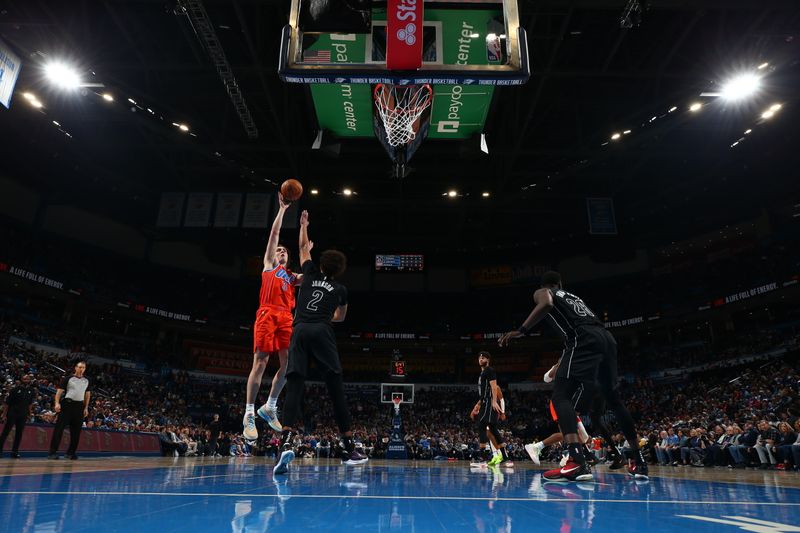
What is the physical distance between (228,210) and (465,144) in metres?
9.72

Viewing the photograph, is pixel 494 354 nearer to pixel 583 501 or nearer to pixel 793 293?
pixel 793 293

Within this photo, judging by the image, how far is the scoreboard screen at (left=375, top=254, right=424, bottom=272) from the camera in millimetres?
29984

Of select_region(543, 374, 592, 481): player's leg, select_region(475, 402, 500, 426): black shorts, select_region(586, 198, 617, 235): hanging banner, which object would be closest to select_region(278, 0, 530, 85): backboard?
select_region(543, 374, 592, 481): player's leg

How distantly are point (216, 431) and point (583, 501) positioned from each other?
16885 millimetres

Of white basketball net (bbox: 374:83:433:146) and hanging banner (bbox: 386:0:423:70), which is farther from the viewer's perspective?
white basketball net (bbox: 374:83:433:146)

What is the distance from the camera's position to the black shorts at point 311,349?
4266 mm

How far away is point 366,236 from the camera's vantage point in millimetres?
28922

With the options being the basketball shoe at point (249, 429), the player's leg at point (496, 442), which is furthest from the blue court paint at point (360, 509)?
the player's leg at point (496, 442)

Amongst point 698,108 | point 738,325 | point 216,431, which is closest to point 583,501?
point 698,108

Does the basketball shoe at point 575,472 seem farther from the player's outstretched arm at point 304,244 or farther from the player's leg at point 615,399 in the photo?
the player's outstretched arm at point 304,244

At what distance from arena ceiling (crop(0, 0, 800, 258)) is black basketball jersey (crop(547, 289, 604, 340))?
822cm

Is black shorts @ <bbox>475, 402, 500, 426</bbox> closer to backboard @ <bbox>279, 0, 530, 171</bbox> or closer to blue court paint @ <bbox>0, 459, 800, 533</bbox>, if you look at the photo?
blue court paint @ <bbox>0, 459, 800, 533</bbox>

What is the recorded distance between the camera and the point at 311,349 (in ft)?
14.3

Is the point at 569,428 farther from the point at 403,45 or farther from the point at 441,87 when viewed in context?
the point at 441,87
